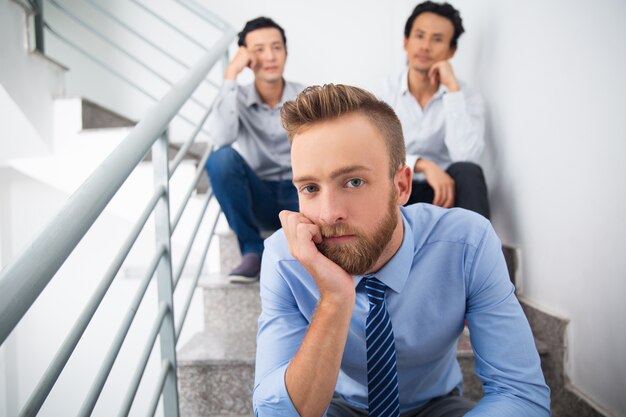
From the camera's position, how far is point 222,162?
172 centimetres

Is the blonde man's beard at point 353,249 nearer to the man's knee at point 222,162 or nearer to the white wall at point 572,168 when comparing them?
the white wall at point 572,168

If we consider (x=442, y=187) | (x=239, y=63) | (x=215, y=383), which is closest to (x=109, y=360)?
(x=215, y=383)

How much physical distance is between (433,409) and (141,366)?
677mm

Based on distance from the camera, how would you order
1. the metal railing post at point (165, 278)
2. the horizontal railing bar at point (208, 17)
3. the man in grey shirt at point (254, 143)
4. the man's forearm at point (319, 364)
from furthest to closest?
the horizontal railing bar at point (208, 17) → the man in grey shirt at point (254, 143) → the metal railing post at point (165, 278) → the man's forearm at point (319, 364)

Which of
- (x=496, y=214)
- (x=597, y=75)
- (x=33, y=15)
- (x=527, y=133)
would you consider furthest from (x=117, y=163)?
(x=33, y=15)

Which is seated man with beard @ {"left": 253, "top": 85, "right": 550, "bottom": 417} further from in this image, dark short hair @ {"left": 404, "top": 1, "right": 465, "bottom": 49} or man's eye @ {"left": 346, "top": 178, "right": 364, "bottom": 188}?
dark short hair @ {"left": 404, "top": 1, "right": 465, "bottom": 49}

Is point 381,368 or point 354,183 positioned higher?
point 354,183

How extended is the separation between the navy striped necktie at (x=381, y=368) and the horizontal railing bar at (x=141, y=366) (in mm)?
503

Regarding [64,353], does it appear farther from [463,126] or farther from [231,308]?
[463,126]

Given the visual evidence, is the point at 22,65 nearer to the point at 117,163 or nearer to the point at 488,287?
the point at 117,163

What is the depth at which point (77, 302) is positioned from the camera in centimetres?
276

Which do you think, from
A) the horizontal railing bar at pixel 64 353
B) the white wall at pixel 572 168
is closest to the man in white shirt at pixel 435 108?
the white wall at pixel 572 168

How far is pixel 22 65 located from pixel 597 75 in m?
2.25

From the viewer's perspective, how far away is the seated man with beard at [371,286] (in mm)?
750
